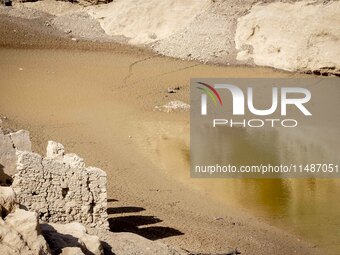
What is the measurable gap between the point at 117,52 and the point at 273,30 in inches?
228

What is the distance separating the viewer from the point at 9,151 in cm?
1322

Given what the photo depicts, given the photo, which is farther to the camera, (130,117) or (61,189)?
(130,117)

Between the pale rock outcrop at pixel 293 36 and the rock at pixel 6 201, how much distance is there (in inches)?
748

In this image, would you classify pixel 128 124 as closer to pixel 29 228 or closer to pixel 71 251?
pixel 71 251

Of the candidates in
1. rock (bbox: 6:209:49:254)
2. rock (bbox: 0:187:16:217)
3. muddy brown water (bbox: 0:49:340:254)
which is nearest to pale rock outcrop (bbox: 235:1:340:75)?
muddy brown water (bbox: 0:49:340:254)

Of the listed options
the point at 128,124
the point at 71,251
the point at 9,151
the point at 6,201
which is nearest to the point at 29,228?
the point at 6,201

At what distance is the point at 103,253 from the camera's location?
10.1 meters

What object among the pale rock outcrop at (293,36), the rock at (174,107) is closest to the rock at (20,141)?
the rock at (174,107)

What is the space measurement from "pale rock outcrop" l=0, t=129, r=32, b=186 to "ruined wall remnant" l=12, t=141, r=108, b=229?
585mm

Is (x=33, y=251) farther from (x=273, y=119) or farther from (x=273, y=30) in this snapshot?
(x=273, y=30)

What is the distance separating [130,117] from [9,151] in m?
9.27

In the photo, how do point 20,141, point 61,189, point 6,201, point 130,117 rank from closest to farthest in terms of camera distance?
point 6,201, point 61,189, point 20,141, point 130,117

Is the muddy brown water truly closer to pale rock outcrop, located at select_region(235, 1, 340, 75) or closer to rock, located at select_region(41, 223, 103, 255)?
pale rock outcrop, located at select_region(235, 1, 340, 75)

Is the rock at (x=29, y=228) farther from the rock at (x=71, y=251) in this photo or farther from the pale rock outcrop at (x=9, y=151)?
the pale rock outcrop at (x=9, y=151)
